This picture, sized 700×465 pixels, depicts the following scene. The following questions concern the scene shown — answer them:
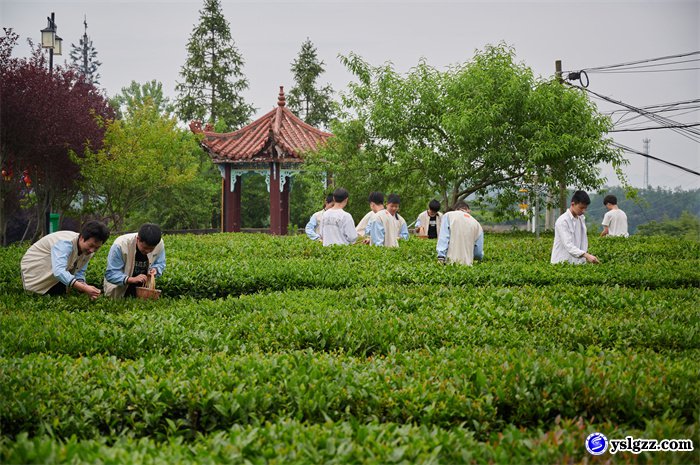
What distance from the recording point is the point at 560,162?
16766 mm

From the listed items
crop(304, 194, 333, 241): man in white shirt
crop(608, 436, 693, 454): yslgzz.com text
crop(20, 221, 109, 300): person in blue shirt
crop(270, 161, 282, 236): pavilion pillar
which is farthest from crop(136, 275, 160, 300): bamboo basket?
crop(270, 161, 282, 236): pavilion pillar

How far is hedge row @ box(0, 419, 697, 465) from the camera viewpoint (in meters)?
2.82

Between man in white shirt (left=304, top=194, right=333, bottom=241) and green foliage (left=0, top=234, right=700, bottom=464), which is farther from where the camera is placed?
man in white shirt (left=304, top=194, right=333, bottom=241)

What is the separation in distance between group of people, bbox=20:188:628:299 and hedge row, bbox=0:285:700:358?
0.31m

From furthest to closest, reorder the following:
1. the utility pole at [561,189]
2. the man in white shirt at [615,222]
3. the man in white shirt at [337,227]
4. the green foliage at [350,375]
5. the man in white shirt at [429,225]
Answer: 1. the utility pole at [561,189]
2. the man in white shirt at [615,222]
3. the man in white shirt at [429,225]
4. the man in white shirt at [337,227]
5. the green foliage at [350,375]

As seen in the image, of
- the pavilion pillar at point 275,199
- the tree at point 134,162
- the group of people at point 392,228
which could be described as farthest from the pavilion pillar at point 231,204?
the group of people at point 392,228

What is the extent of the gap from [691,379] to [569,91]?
45.7 ft

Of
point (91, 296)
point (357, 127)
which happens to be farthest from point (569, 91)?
point (91, 296)

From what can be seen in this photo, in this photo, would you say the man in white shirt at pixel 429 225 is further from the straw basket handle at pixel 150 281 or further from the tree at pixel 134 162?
the tree at pixel 134 162

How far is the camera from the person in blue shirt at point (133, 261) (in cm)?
661

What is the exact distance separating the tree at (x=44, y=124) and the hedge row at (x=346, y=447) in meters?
13.9

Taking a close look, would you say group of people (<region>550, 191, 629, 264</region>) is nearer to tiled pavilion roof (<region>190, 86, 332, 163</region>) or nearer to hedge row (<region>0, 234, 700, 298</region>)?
hedge row (<region>0, 234, 700, 298</region>)

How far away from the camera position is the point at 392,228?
451 inches

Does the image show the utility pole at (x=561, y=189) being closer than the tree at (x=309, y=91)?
Yes
